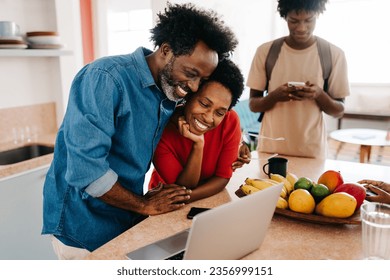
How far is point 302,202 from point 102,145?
0.64 meters

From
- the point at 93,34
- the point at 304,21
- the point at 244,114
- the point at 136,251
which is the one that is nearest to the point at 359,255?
the point at 136,251

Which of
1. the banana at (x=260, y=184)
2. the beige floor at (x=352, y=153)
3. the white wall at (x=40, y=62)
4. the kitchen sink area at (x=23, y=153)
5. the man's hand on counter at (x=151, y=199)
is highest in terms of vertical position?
the white wall at (x=40, y=62)

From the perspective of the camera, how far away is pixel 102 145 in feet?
3.41

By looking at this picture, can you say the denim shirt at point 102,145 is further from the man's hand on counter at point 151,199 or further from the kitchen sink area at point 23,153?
the kitchen sink area at point 23,153

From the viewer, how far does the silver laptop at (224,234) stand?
29.7 inches

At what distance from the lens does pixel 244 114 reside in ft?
15.8

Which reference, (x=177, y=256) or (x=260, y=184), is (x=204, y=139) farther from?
(x=177, y=256)

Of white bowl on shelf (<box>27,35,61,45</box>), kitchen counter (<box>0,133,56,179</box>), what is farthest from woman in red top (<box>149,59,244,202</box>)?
white bowl on shelf (<box>27,35,61,45</box>)

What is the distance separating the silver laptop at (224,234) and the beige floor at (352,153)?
438 centimetres

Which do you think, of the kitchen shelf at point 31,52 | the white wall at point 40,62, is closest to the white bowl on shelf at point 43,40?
the kitchen shelf at point 31,52

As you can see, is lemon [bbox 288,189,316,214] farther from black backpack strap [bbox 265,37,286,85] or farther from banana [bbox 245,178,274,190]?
black backpack strap [bbox 265,37,286,85]

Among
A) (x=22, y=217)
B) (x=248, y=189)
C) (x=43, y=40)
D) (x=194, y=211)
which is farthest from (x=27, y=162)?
(x=248, y=189)

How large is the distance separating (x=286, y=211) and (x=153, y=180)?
1.83 ft

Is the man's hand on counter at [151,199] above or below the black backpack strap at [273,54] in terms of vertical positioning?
below
